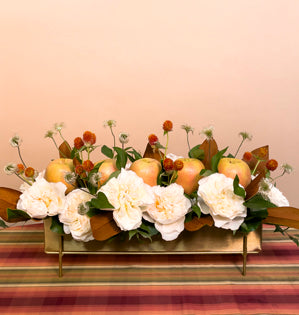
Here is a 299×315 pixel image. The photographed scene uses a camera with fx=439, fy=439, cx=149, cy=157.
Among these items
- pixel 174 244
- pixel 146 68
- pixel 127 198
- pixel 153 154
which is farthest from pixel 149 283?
pixel 146 68

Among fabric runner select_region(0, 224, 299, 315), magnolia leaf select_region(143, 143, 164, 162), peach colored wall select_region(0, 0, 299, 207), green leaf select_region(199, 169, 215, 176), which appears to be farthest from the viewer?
peach colored wall select_region(0, 0, 299, 207)

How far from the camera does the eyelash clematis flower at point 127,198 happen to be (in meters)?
0.94

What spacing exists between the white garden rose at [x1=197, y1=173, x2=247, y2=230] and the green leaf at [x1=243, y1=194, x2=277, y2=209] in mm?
14

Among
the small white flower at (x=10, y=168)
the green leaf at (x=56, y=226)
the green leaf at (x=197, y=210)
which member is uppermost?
the small white flower at (x=10, y=168)

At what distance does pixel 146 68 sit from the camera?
2.15 metres

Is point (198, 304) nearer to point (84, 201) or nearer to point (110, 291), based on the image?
point (110, 291)

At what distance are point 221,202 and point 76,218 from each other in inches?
12.7

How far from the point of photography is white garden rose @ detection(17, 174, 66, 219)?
3.18 feet

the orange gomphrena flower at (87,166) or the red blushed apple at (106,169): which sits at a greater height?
the orange gomphrena flower at (87,166)

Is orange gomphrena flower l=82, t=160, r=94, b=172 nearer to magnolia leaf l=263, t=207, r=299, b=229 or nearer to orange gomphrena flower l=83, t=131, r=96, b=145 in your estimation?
orange gomphrena flower l=83, t=131, r=96, b=145

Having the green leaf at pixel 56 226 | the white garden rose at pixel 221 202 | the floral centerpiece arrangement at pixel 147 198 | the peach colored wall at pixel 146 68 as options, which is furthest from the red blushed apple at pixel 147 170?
the peach colored wall at pixel 146 68

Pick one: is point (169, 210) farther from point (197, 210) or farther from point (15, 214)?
point (15, 214)

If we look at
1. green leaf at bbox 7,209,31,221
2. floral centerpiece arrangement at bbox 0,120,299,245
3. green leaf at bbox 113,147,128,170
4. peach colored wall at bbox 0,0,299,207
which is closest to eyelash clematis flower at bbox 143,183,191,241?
floral centerpiece arrangement at bbox 0,120,299,245

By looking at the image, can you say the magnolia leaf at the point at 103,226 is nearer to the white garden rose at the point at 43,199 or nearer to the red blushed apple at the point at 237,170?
the white garden rose at the point at 43,199
